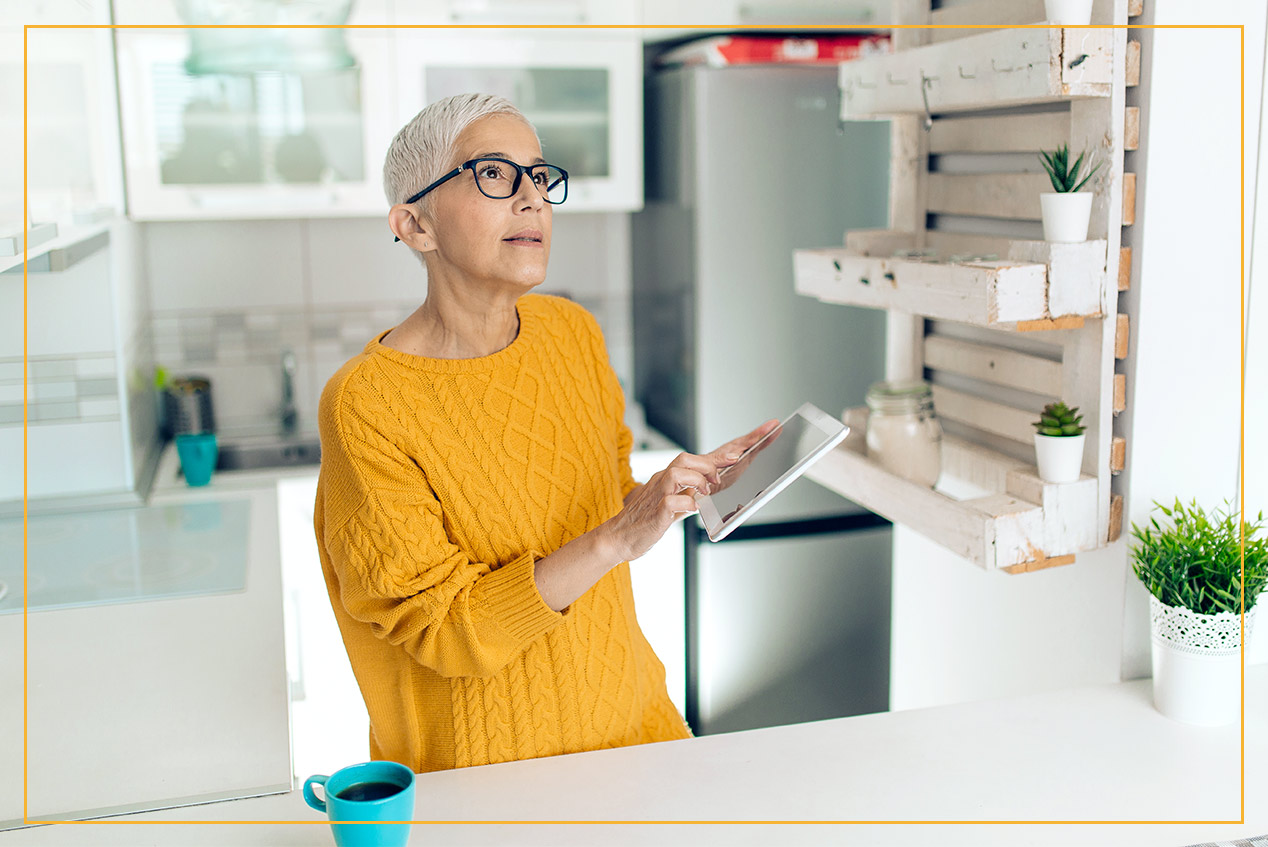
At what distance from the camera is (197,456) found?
220cm

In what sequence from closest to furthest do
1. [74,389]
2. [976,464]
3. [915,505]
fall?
[915,505]
[976,464]
[74,389]

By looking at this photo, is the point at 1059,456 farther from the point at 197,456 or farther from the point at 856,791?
the point at 197,456

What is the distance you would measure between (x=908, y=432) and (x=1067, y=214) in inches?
14.9

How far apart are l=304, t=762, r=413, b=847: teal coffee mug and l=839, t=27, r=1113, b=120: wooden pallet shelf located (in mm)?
932

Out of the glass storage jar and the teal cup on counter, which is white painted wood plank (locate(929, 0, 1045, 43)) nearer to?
the glass storage jar

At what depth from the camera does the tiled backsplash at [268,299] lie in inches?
101

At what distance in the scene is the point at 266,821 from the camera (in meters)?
1.04

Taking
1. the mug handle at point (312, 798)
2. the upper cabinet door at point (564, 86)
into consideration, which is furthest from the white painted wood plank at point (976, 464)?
the upper cabinet door at point (564, 86)

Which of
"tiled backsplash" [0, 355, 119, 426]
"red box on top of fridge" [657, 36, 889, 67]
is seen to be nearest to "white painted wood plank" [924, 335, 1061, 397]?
"red box on top of fridge" [657, 36, 889, 67]

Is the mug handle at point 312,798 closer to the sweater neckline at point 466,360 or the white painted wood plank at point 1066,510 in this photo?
the sweater neckline at point 466,360

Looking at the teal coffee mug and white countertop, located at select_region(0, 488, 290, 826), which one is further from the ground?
the teal coffee mug

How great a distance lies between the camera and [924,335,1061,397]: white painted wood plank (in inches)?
53.6

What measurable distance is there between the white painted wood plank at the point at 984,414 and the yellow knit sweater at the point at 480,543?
53cm

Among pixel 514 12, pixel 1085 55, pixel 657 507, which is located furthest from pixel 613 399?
pixel 514 12
